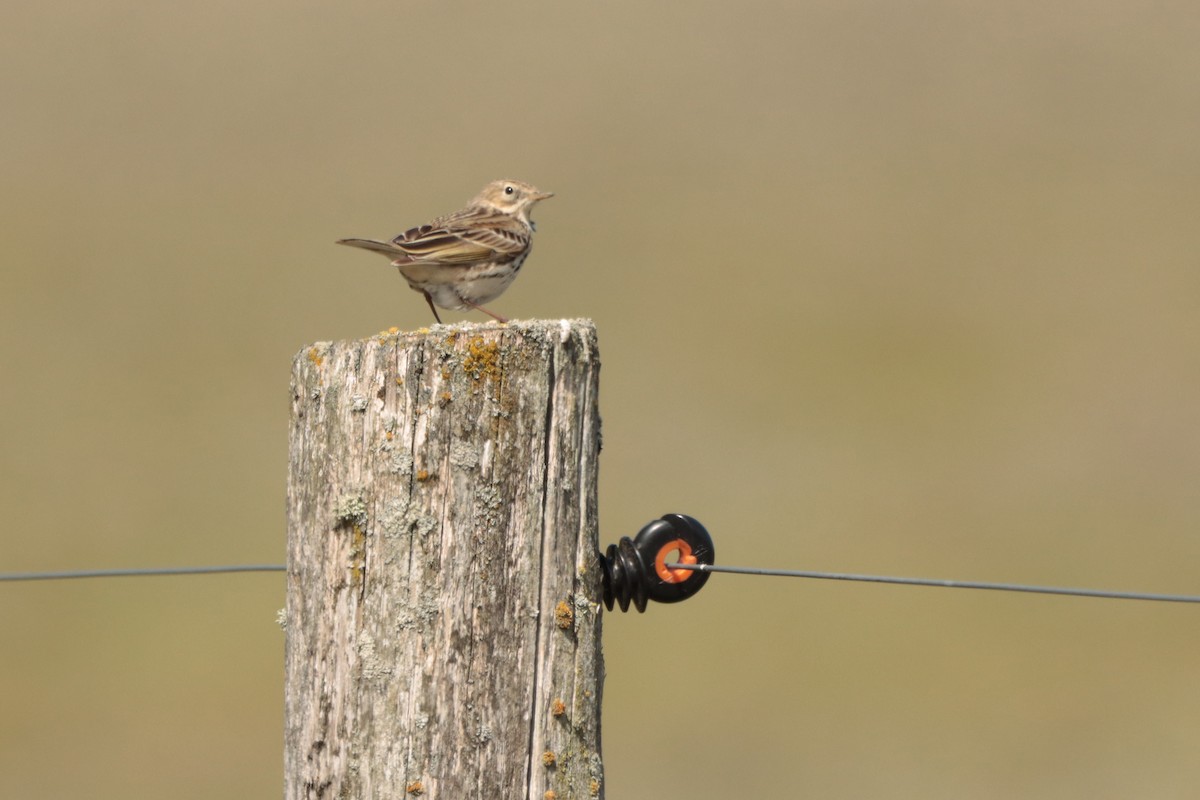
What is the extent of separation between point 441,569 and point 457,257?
3124 mm

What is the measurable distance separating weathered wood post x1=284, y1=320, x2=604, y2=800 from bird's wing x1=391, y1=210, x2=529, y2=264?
289 centimetres

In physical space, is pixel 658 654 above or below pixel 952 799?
above

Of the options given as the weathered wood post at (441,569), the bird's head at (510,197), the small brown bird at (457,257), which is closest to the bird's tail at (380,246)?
the small brown bird at (457,257)

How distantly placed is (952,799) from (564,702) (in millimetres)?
12032

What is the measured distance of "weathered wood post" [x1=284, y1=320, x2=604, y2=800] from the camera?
407 cm

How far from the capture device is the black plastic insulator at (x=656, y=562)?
179 inches

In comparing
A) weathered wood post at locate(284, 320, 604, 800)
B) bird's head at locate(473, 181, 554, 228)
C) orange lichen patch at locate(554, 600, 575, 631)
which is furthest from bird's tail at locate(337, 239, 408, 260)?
orange lichen patch at locate(554, 600, 575, 631)

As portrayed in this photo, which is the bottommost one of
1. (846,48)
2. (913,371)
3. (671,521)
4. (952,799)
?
(952,799)

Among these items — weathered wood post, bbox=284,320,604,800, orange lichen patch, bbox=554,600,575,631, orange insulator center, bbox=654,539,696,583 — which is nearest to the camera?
weathered wood post, bbox=284,320,604,800

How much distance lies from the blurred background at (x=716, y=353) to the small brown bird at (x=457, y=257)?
2435 mm

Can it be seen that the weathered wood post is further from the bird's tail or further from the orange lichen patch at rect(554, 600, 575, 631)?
the bird's tail

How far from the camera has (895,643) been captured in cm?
1959

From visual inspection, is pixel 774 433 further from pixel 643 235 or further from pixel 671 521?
pixel 671 521

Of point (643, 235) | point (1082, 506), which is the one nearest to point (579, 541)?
point (1082, 506)
